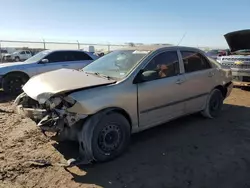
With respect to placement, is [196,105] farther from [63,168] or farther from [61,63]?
[61,63]

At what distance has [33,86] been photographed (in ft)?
14.4

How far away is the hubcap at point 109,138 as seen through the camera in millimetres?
3981

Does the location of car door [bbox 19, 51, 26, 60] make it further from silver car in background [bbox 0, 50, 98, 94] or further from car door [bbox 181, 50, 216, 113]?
car door [bbox 181, 50, 216, 113]

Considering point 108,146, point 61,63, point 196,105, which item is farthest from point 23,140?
point 61,63

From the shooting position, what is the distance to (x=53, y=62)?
1032 centimetres

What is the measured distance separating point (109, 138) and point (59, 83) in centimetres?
111

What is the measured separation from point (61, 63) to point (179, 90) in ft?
21.0

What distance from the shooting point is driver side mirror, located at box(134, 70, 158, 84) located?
174 inches

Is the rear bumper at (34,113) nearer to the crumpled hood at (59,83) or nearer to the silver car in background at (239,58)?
the crumpled hood at (59,83)

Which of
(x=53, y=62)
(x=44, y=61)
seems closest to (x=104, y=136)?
(x=44, y=61)

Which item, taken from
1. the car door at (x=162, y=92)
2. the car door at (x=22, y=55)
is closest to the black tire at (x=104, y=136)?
the car door at (x=162, y=92)

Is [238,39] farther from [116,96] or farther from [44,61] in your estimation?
[116,96]

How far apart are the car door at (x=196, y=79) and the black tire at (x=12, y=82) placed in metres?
6.36

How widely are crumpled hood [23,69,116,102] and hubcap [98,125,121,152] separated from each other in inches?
27.2
